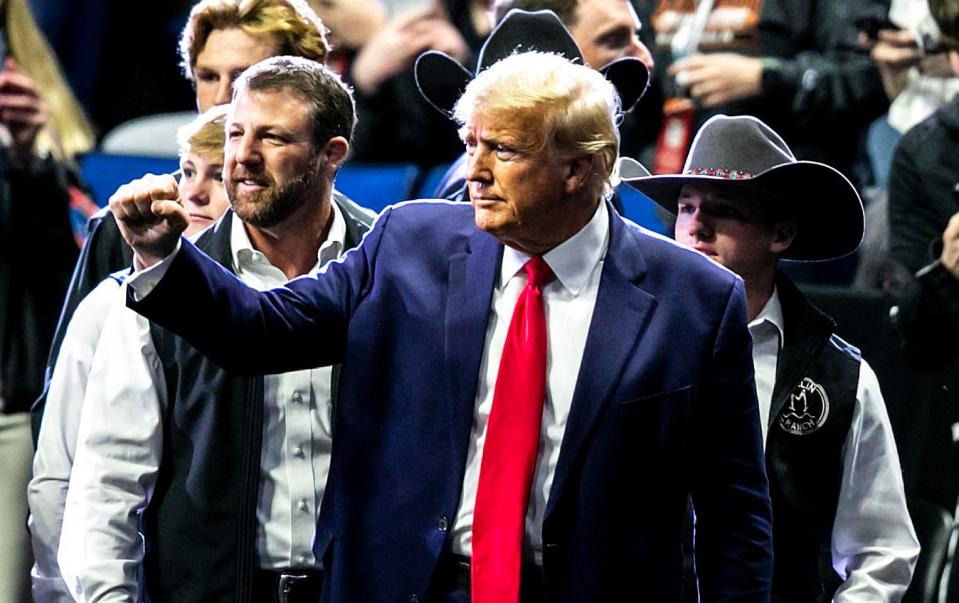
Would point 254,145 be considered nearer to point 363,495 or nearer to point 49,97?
point 363,495

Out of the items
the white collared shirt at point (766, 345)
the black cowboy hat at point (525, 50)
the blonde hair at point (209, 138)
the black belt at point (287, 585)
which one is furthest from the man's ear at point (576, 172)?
the blonde hair at point (209, 138)

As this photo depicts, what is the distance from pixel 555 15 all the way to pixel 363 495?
1.73 meters

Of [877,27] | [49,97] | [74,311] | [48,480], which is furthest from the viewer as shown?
[49,97]

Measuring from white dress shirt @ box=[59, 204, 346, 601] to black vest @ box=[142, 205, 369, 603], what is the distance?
1.2 inches

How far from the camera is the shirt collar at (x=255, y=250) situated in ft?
13.8

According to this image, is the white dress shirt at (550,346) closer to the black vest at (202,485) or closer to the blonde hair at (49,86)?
the black vest at (202,485)

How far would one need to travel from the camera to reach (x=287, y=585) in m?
4.00

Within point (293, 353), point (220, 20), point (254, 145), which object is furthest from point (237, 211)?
point (220, 20)

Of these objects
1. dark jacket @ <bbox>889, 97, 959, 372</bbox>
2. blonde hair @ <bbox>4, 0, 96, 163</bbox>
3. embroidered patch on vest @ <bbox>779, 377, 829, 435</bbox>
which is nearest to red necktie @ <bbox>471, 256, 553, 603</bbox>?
embroidered patch on vest @ <bbox>779, 377, 829, 435</bbox>

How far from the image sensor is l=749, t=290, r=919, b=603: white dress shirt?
427cm

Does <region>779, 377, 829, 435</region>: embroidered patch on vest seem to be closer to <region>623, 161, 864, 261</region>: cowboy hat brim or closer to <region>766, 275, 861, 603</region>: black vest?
<region>766, 275, 861, 603</region>: black vest

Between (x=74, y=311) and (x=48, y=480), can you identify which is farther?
(x=74, y=311)

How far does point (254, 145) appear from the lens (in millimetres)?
4020

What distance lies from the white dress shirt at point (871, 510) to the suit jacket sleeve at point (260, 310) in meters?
1.10
